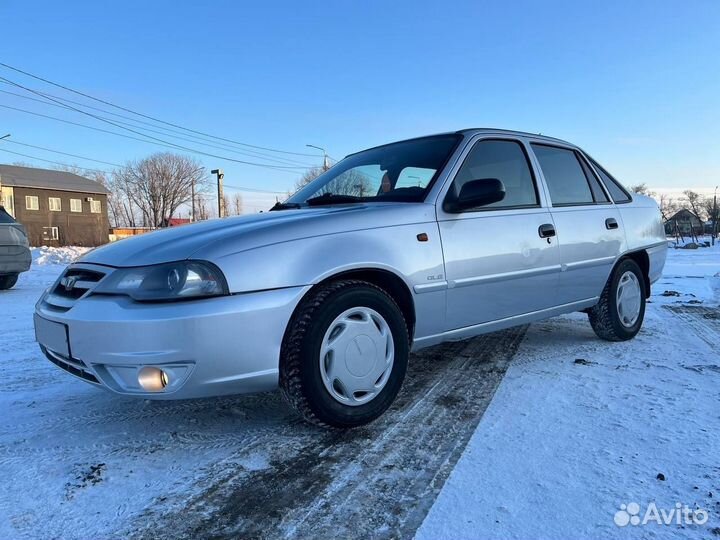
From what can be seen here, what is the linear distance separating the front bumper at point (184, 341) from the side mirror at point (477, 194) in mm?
1153

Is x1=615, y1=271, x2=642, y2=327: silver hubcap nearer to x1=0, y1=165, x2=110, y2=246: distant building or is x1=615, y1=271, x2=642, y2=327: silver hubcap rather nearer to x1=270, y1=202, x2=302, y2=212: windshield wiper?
x1=270, y1=202, x2=302, y2=212: windshield wiper

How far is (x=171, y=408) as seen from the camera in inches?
113

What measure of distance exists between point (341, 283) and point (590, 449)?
4.42 ft

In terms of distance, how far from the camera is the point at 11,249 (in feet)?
26.9

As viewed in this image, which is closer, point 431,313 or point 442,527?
point 442,527

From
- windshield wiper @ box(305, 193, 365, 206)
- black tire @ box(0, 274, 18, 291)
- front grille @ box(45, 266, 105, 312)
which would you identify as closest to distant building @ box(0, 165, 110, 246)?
black tire @ box(0, 274, 18, 291)

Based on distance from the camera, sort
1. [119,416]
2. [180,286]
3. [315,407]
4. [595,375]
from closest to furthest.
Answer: [180,286]
[315,407]
[119,416]
[595,375]

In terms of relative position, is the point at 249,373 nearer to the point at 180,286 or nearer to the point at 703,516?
the point at 180,286

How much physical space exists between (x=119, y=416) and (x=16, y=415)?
22.1 inches

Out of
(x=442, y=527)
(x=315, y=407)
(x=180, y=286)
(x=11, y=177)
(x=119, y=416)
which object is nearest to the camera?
(x=442, y=527)

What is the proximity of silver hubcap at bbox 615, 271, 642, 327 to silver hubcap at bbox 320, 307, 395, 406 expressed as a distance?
2.60 metres

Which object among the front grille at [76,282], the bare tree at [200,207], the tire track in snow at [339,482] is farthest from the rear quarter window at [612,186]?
the bare tree at [200,207]

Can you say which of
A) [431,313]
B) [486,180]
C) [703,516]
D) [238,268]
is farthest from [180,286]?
[703,516]

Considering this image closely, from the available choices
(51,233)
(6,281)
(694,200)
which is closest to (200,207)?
(51,233)
